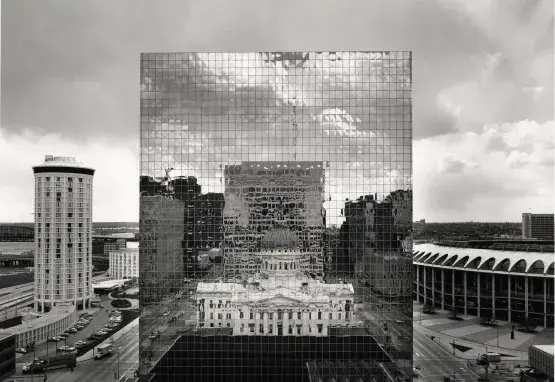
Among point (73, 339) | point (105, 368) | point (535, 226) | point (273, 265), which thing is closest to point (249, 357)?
point (273, 265)

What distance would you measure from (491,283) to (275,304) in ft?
147

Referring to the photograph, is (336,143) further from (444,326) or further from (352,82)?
(444,326)

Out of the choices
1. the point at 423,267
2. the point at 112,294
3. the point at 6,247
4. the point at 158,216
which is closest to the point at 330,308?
the point at 158,216

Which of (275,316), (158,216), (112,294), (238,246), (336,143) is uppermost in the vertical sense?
(336,143)

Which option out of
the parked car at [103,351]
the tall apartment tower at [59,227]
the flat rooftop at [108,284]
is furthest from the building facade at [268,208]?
the flat rooftop at [108,284]

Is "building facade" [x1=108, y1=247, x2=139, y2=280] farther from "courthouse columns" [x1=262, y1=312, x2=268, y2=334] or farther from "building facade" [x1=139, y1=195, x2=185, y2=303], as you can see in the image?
"courthouse columns" [x1=262, y1=312, x2=268, y2=334]

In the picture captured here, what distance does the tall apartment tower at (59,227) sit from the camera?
77.4 m

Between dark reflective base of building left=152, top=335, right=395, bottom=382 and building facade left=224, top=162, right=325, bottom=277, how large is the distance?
5728 mm

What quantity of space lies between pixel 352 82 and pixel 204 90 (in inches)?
472

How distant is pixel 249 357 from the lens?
36812 millimetres

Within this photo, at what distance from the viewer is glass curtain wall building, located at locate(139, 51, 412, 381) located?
37094 mm

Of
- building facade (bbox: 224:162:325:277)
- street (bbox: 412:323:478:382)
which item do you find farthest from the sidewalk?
building facade (bbox: 224:162:325:277)

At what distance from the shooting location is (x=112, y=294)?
9688 centimetres

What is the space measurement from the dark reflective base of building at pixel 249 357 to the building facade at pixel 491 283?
124ft
